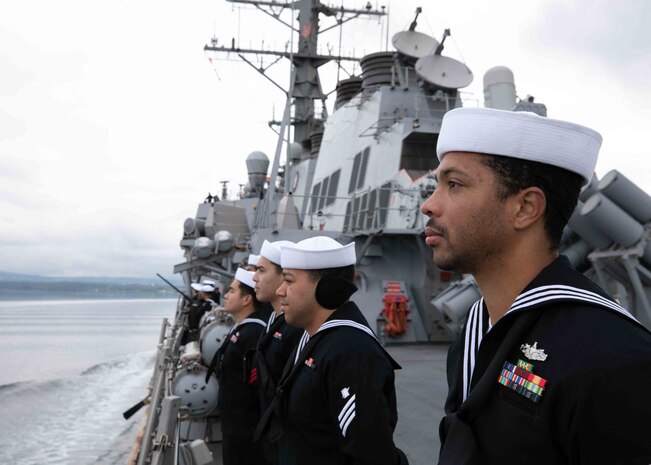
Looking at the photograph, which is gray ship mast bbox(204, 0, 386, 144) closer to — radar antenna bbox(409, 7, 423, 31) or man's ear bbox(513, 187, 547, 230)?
radar antenna bbox(409, 7, 423, 31)

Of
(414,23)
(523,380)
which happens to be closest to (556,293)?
(523,380)

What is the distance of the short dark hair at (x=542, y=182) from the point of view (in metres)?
1.25

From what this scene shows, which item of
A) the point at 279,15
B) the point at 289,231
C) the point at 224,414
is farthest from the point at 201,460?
the point at 279,15

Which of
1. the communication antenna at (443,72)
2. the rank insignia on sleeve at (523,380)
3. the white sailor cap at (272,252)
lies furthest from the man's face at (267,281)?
the communication antenna at (443,72)

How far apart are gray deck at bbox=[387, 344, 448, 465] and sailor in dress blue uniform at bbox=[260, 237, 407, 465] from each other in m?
1.37

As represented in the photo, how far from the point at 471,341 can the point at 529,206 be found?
0.36m

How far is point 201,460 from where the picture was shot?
3.31 meters

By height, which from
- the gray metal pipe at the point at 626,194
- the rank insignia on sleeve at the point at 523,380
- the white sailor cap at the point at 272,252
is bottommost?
the rank insignia on sleeve at the point at 523,380

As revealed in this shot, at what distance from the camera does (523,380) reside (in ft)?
3.54

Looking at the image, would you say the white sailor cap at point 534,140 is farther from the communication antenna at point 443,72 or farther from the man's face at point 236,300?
the communication antenna at point 443,72

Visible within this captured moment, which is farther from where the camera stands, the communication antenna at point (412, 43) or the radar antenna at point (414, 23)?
the communication antenna at point (412, 43)

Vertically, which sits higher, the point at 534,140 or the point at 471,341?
the point at 534,140

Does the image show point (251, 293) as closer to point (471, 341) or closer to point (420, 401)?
point (420, 401)

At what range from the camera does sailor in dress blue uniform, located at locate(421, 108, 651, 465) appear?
96 centimetres
